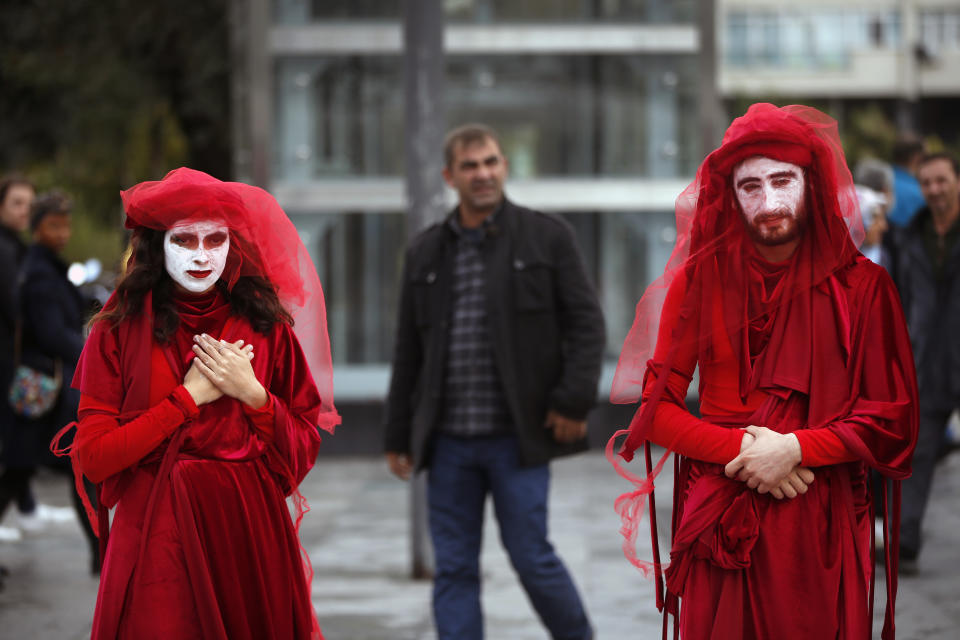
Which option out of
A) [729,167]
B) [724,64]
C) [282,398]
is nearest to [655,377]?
[729,167]

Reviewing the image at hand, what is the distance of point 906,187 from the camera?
8.66 metres

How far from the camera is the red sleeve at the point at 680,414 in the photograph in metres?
3.43

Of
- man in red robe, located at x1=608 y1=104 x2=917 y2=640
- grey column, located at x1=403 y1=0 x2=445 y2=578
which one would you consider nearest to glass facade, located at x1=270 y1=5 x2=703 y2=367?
grey column, located at x1=403 y1=0 x2=445 y2=578

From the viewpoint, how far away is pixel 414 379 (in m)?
5.67

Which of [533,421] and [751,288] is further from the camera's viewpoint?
[533,421]

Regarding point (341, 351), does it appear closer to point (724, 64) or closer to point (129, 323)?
point (129, 323)

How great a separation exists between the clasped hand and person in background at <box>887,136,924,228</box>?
214 inches

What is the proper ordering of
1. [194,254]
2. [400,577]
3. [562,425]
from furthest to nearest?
[400,577], [562,425], [194,254]

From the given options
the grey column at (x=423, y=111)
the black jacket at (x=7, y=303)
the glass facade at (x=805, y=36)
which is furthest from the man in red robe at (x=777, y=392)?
the glass facade at (x=805, y=36)

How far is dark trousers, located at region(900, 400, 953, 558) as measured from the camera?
271 inches

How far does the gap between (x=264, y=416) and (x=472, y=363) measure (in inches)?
68.4

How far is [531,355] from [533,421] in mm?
273

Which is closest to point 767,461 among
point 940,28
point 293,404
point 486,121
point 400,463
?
point 293,404

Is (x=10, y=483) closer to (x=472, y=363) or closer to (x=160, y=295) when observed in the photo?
(x=472, y=363)
